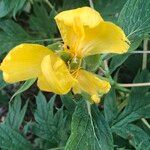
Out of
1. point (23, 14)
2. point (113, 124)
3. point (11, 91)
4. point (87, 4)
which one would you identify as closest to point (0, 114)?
point (11, 91)

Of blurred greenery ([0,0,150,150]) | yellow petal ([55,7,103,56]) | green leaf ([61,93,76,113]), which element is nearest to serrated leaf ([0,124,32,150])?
blurred greenery ([0,0,150,150])

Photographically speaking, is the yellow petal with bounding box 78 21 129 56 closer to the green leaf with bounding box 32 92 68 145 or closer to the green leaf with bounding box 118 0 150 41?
the green leaf with bounding box 118 0 150 41

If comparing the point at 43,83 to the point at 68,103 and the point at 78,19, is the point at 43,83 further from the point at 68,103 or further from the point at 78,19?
the point at 68,103

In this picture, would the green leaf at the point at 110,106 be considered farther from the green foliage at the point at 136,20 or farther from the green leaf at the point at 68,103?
the green foliage at the point at 136,20

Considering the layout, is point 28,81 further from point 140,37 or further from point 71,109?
point 71,109

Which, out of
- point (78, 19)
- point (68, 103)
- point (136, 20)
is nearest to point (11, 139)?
point (68, 103)

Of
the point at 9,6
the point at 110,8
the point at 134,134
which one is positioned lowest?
the point at 134,134
